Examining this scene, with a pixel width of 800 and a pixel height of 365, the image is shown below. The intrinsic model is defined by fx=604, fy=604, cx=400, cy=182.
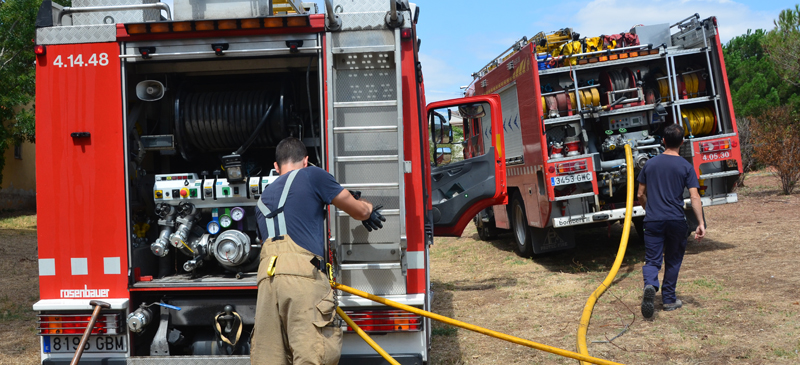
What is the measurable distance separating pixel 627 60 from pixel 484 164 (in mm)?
3667

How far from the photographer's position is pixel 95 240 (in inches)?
158

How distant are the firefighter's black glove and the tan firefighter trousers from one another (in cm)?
44

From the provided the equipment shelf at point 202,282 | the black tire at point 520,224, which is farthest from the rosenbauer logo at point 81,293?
the black tire at point 520,224

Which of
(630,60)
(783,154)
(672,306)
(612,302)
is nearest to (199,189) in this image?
(612,302)

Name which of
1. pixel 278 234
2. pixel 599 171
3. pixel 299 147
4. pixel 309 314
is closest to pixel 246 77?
pixel 299 147

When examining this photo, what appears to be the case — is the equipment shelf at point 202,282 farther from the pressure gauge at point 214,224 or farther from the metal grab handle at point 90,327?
the pressure gauge at point 214,224

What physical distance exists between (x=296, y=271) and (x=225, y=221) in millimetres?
1409

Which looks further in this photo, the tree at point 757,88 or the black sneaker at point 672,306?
the tree at point 757,88

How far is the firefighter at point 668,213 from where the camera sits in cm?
579

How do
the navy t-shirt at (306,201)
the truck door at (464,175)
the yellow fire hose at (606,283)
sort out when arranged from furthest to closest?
the truck door at (464,175) → the yellow fire hose at (606,283) → the navy t-shirt at (306,201)

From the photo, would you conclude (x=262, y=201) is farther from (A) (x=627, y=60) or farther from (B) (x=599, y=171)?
(A) (x=627, y=60)

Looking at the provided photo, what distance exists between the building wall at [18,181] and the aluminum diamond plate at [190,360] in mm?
21319

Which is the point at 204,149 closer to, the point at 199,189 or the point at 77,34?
the point at 199,189

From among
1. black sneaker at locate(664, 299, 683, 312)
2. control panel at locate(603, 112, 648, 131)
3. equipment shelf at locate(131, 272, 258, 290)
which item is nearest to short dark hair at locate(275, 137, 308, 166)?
equipment shelf at locate(131, 272, 258, 290)
